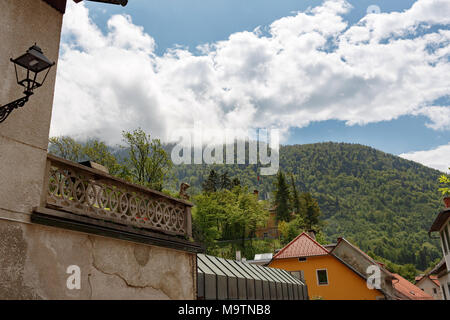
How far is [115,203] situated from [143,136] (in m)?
36.7

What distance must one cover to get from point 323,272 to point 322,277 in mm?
497

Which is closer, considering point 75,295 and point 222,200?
point 75,295

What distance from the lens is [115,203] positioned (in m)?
6.93


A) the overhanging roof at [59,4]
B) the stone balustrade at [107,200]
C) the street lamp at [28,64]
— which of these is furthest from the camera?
the overhanging roof at [59,4]

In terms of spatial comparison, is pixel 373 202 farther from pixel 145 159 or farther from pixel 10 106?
pixel 10 106

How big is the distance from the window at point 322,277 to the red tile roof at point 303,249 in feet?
5.37

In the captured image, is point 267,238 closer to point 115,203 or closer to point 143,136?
point 143,136

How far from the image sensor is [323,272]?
120ft

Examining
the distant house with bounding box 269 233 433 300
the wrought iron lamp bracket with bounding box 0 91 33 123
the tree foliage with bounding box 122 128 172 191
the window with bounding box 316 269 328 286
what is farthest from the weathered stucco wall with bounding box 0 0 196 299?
the tree foliage with bounding box 122 128 172 191

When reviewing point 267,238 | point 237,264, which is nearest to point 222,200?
point 267,238

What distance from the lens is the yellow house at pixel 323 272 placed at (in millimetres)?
34156

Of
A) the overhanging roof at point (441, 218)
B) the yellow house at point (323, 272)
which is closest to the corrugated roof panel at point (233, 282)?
the overhanging roof at point (441, 218)

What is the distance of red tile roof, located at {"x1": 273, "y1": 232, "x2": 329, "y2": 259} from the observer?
122ft

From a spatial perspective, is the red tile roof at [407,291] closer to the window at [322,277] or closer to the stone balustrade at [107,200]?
the window at [322,277]
